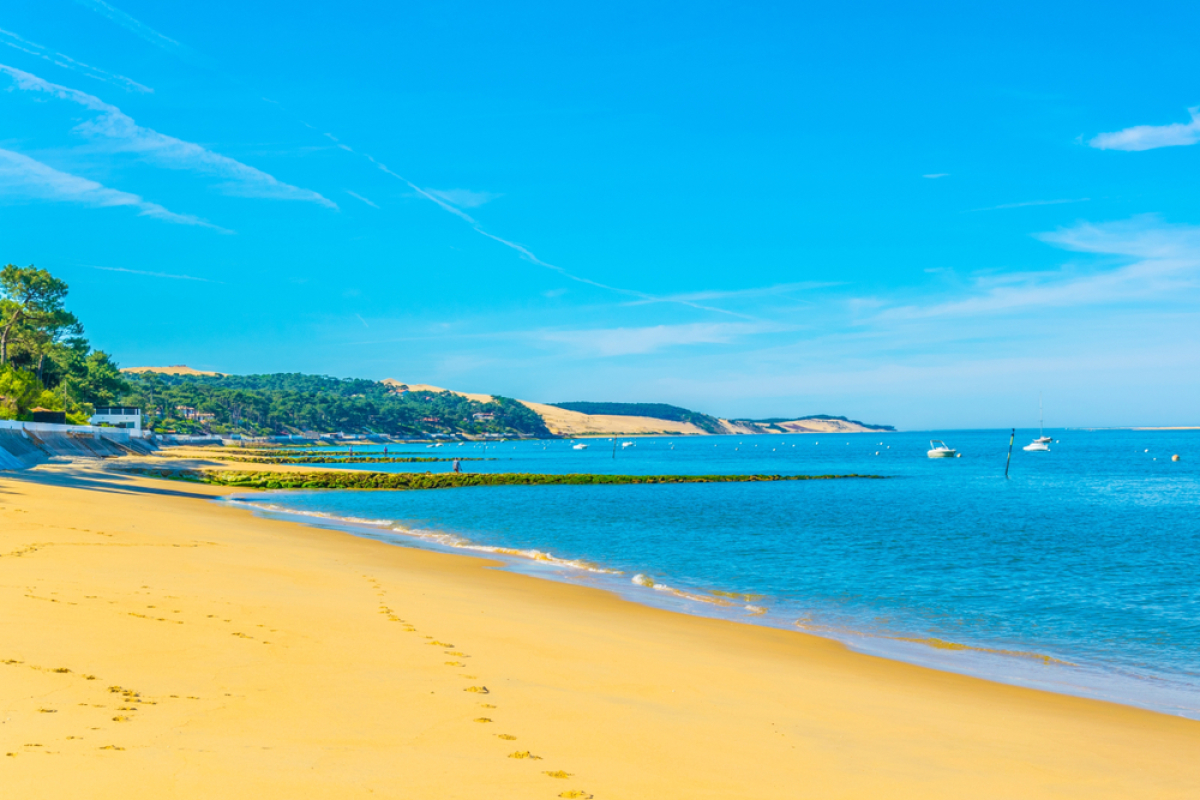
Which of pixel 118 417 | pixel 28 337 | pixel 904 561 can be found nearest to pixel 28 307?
pixel 28 337

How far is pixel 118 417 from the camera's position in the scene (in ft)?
400

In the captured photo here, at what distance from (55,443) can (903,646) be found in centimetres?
8249

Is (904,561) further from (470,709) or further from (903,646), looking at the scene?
(470,709)

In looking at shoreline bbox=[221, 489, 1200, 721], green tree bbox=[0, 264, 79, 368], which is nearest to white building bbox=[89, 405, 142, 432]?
green tree bbox=[0, 264, 79, 368]

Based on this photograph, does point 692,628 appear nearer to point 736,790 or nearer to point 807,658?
point 807,658

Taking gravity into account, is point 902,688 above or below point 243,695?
below

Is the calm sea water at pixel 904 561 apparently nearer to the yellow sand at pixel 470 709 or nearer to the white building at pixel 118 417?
the yellow sand at pixel 470 709

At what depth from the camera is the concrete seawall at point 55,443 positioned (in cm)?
5506

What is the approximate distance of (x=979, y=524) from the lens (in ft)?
136

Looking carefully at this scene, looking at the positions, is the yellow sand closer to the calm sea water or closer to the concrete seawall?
the calm sea water

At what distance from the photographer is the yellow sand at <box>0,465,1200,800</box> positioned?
595 centimetres

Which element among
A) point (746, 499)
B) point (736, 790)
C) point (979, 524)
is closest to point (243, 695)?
point (736, 790)

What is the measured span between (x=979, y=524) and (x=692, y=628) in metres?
31.7

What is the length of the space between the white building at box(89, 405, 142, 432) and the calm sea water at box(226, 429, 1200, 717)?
80.6 m
